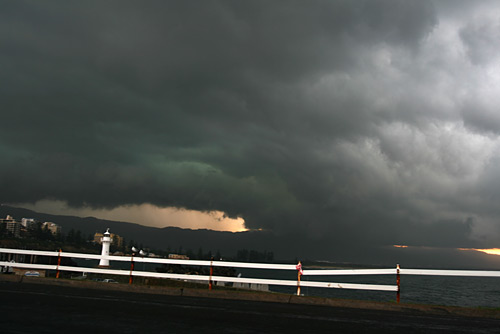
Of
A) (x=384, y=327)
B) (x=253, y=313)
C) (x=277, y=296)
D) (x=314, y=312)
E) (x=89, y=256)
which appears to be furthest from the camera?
(x=89, y=256)

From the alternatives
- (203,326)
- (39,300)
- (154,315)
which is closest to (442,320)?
(203,326)

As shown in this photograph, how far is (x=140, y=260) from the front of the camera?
16312mm

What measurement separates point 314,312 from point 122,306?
5178 millimetres

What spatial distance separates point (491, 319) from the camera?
11.6 metres

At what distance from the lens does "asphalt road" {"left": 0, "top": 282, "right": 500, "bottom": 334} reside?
7.40 meters

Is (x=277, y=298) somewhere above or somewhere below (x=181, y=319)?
below

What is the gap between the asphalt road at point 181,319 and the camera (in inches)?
291

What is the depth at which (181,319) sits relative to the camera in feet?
28.7

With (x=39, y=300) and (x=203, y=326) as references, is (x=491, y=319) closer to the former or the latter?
(x=203, y=326)

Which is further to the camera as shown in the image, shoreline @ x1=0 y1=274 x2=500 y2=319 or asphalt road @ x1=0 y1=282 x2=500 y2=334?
shoreline @ x1=0 y1=274 x2=500 y2=319

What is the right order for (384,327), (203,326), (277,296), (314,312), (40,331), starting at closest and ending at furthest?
1. (40,331)
2. (203,326)
3. (384,327)
4. (314,312)
5. (277,296)

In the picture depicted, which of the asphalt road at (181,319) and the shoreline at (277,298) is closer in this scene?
the asphalt road at (181,319)

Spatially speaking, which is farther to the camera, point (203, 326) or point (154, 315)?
point (154, 315)

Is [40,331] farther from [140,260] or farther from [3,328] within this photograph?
[140,260]
